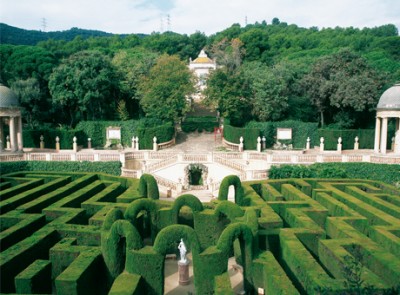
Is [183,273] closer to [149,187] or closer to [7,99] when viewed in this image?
[149,187]

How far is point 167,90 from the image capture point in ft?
164

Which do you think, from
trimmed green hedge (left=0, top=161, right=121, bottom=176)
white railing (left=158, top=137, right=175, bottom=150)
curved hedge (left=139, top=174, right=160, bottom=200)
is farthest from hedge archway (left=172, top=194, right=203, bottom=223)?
white railing (left=158, top=137, right=175, bottom=150)

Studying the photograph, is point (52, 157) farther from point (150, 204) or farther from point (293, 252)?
point (293, 252)

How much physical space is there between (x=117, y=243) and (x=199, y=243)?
3.60 m

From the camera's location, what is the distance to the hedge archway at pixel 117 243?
1595cm

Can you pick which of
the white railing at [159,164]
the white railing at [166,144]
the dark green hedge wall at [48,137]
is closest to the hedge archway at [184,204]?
the white railing at [159,164]

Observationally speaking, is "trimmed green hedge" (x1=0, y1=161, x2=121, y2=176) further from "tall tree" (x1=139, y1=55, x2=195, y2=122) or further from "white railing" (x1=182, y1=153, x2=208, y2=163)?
"tall tree" (x1=139, y1=55, x2=195, y2=122)

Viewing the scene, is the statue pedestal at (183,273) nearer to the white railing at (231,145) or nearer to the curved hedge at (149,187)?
the curved hedge at (149,187)

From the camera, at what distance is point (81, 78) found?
48.8 metres

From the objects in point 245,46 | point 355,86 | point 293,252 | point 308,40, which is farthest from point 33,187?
point 308,40

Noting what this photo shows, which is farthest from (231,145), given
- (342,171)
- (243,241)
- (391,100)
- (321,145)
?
(243,241)

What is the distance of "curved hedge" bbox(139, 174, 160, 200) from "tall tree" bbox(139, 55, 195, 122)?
82.1ft

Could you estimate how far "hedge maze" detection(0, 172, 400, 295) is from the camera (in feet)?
47.5

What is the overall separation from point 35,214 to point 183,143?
3029cm
